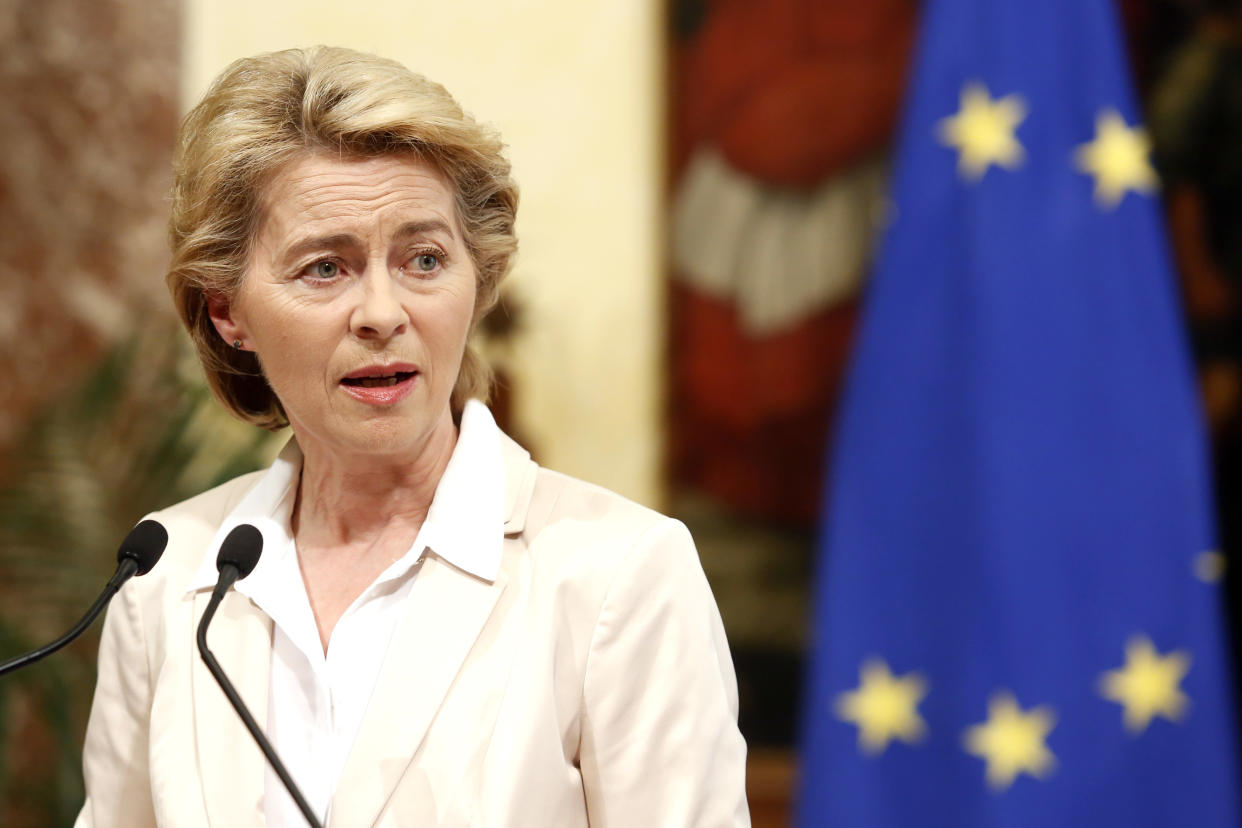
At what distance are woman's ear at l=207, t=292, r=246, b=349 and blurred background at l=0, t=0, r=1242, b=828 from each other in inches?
73.7

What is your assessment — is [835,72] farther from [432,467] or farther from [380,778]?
[380,778]

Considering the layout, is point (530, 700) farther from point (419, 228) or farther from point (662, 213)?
point (662, 213)

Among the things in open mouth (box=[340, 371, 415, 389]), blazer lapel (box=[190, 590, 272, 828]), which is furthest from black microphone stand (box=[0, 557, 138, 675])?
open mouth (box=[340, 371, 415, 389])

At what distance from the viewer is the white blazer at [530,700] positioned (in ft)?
4.36

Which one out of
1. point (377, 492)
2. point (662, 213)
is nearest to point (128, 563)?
point (377, 492)

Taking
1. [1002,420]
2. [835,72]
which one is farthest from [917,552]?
[835,72]

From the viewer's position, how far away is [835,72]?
3525 millimetres

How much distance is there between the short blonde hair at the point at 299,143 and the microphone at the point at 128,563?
0.32m

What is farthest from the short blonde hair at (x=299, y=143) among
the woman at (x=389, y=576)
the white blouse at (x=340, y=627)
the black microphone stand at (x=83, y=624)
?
the black microphone stand at (x=83, y=624)

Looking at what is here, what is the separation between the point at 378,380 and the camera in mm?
1473

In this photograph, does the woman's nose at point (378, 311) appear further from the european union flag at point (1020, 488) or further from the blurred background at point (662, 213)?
the blurred background at point (662, 213)

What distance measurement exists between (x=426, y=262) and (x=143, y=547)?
0.42 metres

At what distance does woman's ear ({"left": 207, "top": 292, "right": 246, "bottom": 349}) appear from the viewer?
159 centimetres

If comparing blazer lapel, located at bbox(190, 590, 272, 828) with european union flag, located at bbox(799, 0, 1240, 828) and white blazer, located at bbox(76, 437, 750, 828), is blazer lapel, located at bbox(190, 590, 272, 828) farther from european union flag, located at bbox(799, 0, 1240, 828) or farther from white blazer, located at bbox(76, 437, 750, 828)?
european union flag, located at bbox(799, 0, 1240, 828)
